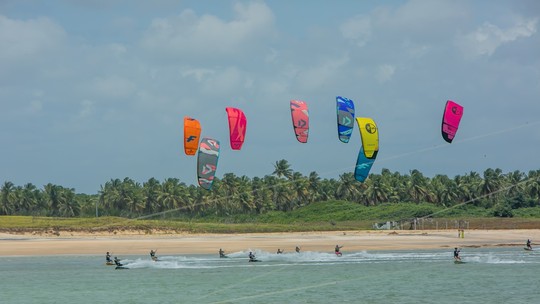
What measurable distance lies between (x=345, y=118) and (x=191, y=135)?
7816 mm

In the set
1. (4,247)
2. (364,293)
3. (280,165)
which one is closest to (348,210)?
(280,165)

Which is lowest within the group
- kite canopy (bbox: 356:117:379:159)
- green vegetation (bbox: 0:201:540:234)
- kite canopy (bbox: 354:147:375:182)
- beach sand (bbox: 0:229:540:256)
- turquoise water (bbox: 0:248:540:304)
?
turquoise water (bbox: 0:248:540:304)

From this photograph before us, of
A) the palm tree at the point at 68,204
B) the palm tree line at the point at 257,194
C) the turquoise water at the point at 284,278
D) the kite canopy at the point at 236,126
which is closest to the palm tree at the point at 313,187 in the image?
the palm tree line at the point at 257,194

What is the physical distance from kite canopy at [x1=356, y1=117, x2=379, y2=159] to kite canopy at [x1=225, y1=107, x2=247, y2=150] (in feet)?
20.6

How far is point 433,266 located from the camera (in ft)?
151

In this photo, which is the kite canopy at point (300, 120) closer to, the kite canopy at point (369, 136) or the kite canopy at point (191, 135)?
the kite canopy at point (369, 136)

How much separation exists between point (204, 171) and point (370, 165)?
8069 mm

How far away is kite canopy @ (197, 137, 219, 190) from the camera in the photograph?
42281 mm

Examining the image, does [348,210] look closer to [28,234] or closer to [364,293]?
[28,234]

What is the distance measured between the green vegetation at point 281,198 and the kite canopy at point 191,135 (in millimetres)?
41920

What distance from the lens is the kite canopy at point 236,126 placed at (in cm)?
4328

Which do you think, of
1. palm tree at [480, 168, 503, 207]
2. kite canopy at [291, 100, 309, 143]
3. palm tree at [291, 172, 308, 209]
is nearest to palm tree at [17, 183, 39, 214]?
palm tree at [291, 172, 308, 209]

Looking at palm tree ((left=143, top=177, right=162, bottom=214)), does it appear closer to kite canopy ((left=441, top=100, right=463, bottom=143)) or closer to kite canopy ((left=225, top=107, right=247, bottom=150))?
kite canopy ((left=225, top=107, right=247, bottom=150))

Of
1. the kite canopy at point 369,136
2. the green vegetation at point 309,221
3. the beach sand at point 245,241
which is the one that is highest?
the kite canopy at point 369,136
